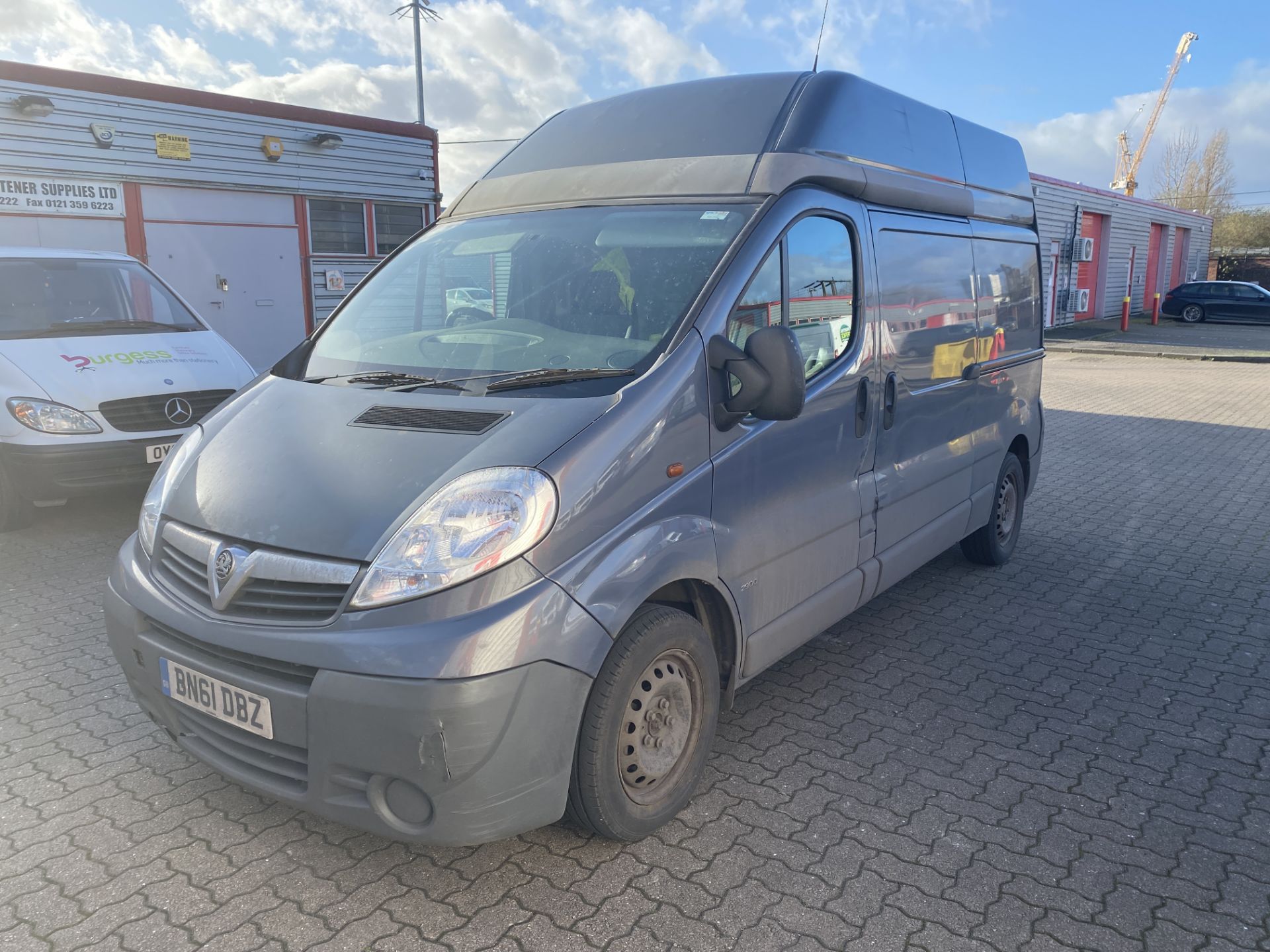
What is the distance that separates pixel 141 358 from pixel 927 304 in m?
5.08

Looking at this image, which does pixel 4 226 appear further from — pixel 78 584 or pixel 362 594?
pixel 362 594

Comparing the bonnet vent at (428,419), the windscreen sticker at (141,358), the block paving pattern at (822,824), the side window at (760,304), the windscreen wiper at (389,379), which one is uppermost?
the side window at (760,304)

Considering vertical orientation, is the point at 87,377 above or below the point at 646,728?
above

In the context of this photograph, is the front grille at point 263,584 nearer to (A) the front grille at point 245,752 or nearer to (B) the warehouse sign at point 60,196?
(A) the front grille at point 245,752

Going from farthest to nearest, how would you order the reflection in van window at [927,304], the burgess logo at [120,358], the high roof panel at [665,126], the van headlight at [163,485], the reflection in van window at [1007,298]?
the burgess logo at [120,358], the reflection in van window at [1007,298], the reflection in van window at [927,304], the high roof panel at [665,126], the van headlight at [163,485]

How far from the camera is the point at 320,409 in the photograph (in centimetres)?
303

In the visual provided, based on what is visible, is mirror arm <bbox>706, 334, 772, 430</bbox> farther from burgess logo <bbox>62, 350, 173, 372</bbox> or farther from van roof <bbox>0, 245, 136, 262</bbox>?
van roof <bbox>0, 245, 136, 262</bbox>

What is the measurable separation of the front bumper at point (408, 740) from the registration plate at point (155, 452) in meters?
3.83

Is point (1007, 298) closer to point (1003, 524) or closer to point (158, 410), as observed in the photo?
point (1003, 524)

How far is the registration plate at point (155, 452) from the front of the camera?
235 inches

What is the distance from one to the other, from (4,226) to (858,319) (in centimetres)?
1141

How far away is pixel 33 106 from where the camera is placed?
1103cm

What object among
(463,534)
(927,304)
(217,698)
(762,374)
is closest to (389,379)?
(463,534)

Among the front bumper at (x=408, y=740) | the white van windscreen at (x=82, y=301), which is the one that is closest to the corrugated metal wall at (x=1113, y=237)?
the white van windscreen at (x=82, y=301)
